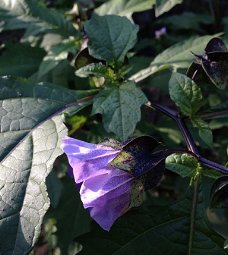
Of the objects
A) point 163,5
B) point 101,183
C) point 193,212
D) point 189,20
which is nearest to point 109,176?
point 101,183

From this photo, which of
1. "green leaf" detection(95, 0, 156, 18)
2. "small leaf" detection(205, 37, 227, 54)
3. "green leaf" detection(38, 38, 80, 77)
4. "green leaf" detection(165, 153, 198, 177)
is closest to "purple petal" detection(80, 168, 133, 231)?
"green leaf" detection(165, 153, 198, 177)

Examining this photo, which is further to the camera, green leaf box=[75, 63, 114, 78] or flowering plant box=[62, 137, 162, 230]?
green leaf box=[75, 63, 114, 78]

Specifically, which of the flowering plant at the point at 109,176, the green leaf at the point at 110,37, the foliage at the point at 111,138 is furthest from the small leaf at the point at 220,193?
the green leaf at the point at 110,37

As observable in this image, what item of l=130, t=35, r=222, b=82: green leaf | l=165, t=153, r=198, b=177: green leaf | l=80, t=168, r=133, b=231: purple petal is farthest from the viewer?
l=130, t=35, r=222, b=82: green leaf

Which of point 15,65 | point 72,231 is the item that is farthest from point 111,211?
point 15,65

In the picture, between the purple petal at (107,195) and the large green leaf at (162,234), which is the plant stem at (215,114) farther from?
the purple petal at (107,195)

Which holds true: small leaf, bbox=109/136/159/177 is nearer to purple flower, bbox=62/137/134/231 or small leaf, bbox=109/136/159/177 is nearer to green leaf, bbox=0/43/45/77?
purple flower, bbox=62/137/134/231

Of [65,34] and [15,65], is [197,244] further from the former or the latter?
[15,65]
